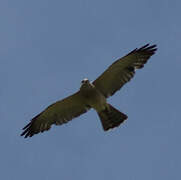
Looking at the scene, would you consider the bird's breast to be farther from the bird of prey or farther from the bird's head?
the bird's head

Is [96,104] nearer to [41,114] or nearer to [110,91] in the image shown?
[110,91]

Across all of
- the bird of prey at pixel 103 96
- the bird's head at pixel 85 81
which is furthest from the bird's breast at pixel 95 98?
the bird's head at pixel 85 81

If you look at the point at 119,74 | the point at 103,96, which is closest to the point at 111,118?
the point at 103,96

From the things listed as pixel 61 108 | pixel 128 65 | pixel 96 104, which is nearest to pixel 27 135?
pixel 61 108

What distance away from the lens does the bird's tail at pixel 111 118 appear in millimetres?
15828

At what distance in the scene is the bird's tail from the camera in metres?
15.8

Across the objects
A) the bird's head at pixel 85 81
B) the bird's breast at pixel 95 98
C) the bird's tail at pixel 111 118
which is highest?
the bird's head at pixel 85 81

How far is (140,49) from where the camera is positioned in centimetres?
1625

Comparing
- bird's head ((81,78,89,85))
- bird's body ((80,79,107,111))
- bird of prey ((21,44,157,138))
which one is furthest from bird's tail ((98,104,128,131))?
bird's head ((81,78,89,85))

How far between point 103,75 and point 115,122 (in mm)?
1496

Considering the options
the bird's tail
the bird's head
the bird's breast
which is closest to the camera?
the bird's head

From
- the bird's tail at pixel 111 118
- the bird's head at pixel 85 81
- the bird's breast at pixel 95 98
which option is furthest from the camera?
the bird's tail at pixel 111 118

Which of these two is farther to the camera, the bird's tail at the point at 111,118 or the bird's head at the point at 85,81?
the bird's tail at the point at 111,118

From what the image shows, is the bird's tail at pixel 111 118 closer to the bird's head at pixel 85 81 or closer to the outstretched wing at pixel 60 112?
the outstretched wing at pixel 60 112
